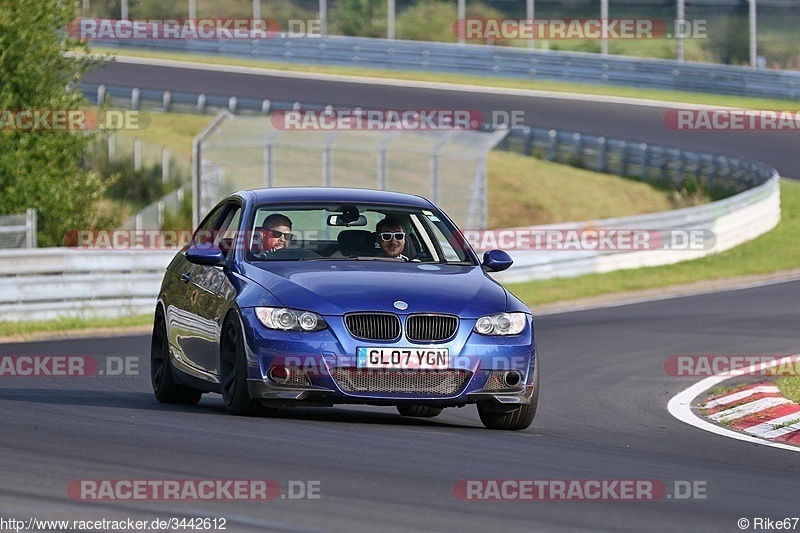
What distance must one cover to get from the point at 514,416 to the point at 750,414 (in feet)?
7.48

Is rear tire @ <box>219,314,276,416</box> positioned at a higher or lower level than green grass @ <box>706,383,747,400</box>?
higher

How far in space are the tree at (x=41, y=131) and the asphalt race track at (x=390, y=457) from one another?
842 centimetres

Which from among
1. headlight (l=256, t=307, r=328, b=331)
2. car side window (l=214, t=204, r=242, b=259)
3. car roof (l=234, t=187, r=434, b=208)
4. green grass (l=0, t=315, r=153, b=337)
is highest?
car roof (l=234, t=187, r=434, b=208)

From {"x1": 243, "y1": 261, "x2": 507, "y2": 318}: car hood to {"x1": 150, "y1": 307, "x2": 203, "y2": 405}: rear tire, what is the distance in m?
1.50

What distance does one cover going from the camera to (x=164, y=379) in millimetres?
11453

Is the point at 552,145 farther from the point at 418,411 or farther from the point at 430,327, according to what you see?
the point at 430,327

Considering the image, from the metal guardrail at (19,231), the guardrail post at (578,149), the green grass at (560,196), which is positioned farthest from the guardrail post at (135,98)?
the metal guardrail at (19,231)

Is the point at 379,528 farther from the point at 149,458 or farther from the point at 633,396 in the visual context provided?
the point at 633,396

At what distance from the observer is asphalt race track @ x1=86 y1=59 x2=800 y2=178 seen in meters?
39.7

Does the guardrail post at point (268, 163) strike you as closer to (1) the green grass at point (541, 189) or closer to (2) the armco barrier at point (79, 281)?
(1) the green grass at point (541, 189)

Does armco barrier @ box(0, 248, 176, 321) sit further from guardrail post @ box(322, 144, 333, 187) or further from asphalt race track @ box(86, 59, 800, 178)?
asphalt race track @ box(86, 59, 800, 178)

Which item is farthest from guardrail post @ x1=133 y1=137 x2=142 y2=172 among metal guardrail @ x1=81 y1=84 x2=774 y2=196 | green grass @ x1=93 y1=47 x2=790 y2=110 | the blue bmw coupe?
the blue bmw coupe

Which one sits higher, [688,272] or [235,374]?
[235,374]

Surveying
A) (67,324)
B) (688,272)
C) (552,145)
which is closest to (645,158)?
(552,145)
